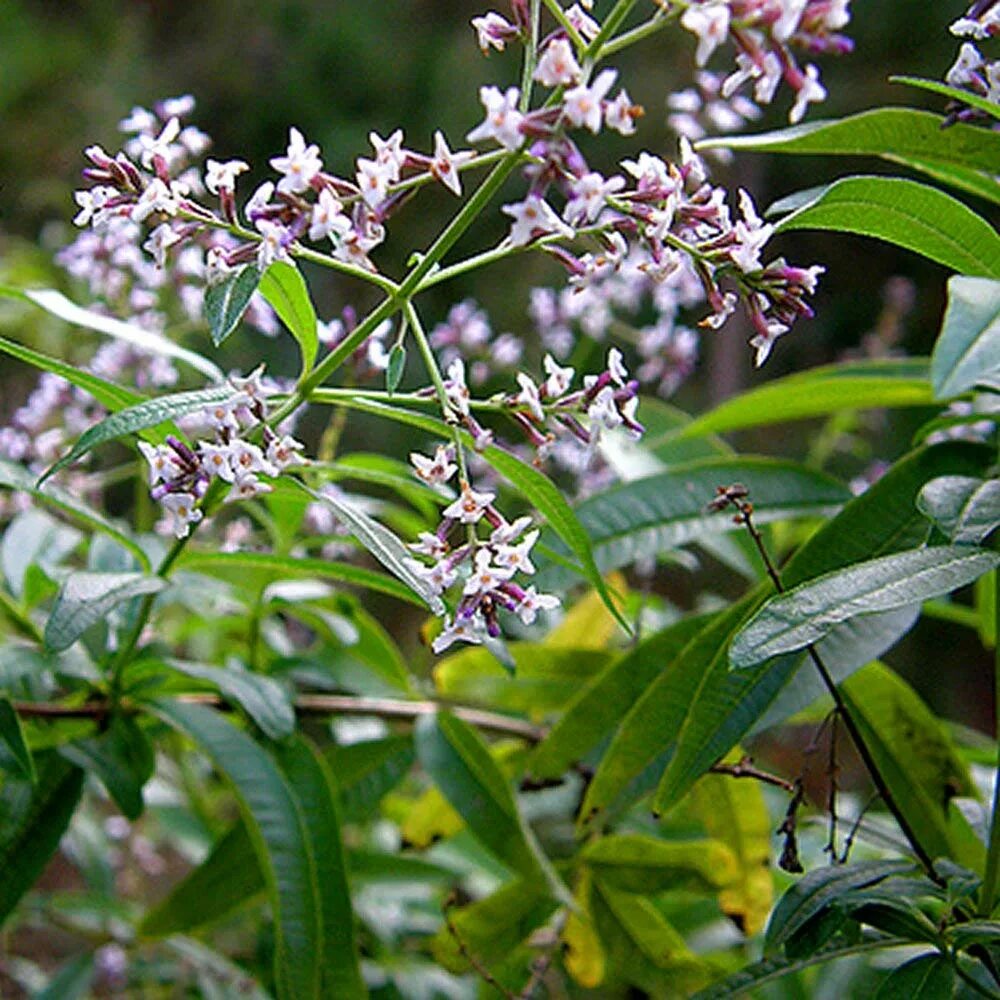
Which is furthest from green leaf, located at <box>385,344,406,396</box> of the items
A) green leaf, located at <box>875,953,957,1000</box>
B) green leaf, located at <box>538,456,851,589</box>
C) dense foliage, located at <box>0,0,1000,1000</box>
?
green leaf, located at <box>875,953,957,1000</box>

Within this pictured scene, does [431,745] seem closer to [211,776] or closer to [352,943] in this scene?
[352,943]

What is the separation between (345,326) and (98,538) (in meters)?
0.23

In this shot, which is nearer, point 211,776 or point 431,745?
point 431,745

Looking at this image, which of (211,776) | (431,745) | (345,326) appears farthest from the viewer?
(211,776)

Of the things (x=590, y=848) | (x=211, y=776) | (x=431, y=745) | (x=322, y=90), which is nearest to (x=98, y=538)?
(x=431, y=745)

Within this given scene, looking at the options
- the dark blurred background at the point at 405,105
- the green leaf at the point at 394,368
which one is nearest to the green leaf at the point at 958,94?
the green leaf at the point at 394,368

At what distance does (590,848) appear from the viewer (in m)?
0.80

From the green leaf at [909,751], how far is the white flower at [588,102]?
0.40 meters

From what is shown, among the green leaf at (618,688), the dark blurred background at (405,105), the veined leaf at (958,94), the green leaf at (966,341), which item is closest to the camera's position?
the green leaf at (966,341)

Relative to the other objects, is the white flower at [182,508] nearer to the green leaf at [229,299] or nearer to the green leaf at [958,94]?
the green leaf at [229,299]

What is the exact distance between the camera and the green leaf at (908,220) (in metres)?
0.51

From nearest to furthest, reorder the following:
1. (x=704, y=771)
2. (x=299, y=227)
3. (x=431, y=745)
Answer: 1. (x=299, y=227)
2. (x=704, y=771)
3. (x=431, y=745)

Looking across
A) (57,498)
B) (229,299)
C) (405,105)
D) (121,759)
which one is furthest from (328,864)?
(405,105)

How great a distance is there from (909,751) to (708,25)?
45 centimetres
